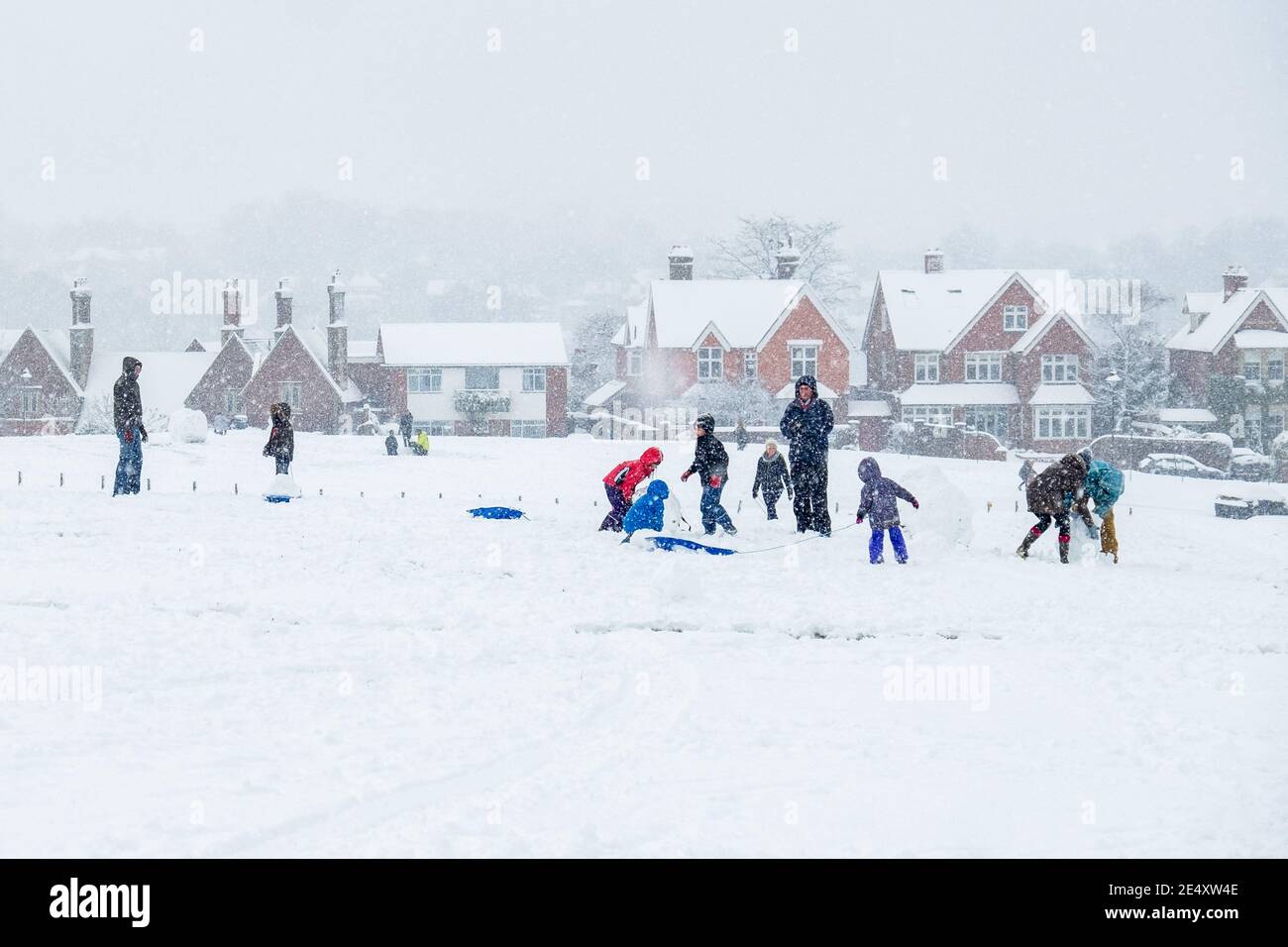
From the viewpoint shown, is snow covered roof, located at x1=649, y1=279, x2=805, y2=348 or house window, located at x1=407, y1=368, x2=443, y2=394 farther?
house window, located at x1=407, y1=368, x2=443, y2=394

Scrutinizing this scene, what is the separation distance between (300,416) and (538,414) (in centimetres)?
1108

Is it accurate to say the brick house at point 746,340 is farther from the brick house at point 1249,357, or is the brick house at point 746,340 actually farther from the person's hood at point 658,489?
the person's hood at point 658,489

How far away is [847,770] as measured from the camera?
748 cm

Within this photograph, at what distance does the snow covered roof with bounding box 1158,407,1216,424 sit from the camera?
59312mm

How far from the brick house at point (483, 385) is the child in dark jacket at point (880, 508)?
47.9 m

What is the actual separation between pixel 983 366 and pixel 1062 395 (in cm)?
397

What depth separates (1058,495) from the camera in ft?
55.0

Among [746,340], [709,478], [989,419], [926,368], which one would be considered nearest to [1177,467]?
[989,419]

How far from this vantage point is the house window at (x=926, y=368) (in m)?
61.3

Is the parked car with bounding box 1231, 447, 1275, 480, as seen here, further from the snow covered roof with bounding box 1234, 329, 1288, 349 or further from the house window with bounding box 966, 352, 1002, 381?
the house window with bounding box 966, 352, 1002, 381

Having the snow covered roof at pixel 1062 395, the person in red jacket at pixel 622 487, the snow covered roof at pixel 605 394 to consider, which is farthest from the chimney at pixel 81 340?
the person in red jacket at pixel 622 487

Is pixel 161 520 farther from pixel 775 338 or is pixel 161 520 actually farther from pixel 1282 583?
pixel 775 338

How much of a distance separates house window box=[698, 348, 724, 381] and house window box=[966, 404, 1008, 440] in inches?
442

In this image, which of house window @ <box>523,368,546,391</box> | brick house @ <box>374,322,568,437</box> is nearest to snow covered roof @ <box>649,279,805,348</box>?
brick house @ <box>374,322,568,437</box>
